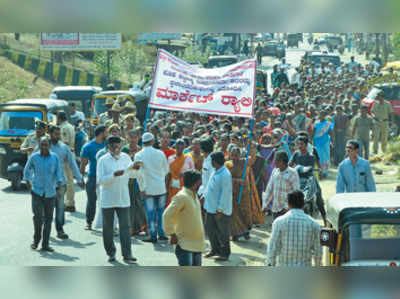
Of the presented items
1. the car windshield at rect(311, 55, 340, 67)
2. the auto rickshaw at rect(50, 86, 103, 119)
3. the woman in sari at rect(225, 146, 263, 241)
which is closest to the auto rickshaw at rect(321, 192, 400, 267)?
the woman in sari at rect(225, 146, 263, 241)

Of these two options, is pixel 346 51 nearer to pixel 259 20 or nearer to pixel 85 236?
pixel 85 236

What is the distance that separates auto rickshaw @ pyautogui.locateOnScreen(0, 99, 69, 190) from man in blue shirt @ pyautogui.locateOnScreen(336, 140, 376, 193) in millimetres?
8424

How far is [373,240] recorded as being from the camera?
5.37 metres

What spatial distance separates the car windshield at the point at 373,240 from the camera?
5.34 m

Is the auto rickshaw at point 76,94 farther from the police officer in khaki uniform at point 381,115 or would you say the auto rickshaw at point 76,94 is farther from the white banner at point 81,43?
the white banner at point 81,43

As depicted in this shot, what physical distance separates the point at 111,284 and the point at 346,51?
78.5 m

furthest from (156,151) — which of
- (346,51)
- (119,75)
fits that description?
(346,51)

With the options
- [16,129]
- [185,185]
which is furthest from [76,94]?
[185,185]

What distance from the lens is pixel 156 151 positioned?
9.35m

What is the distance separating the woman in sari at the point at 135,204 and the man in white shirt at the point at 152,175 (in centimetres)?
76

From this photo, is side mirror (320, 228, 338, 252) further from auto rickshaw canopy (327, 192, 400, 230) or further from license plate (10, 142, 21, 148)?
license plate (10, 142, 21, 148)

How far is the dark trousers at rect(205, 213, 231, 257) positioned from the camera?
341 inches

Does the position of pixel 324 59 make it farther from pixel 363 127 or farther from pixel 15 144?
pixel 15 144

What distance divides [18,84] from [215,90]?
34553 mm
